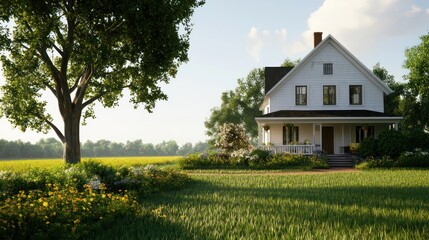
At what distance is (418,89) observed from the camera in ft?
168

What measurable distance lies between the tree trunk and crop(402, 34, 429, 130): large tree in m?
41.0

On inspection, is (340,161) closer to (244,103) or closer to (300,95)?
(300,95)

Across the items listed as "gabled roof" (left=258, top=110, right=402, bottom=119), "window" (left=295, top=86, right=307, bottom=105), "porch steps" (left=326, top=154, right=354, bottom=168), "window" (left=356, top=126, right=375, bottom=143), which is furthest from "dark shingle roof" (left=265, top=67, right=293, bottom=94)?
"porch steps" (left=326, top=154, right=354, bottom=168)

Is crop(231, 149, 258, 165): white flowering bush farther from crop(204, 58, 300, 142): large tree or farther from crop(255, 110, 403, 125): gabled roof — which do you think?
crop(204, 58, 300, 142): large tree

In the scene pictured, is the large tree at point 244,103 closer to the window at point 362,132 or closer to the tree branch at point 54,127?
the window at point 362,132

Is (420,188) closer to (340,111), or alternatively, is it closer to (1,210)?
(1,210)

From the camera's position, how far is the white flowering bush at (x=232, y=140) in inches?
1380

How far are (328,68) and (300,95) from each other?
11.0ft

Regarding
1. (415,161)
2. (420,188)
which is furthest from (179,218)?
(415,161)

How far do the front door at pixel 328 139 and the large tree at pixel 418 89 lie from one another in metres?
19.7

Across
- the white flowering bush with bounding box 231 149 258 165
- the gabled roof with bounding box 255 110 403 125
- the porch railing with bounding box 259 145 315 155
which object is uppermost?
the gabled roof with bounding box 255 110 403 125

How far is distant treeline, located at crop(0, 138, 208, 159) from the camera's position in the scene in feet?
277

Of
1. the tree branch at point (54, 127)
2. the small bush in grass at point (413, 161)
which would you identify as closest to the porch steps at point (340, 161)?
the small bush in grass at point (413, 161)

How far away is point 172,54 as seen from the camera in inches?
939
